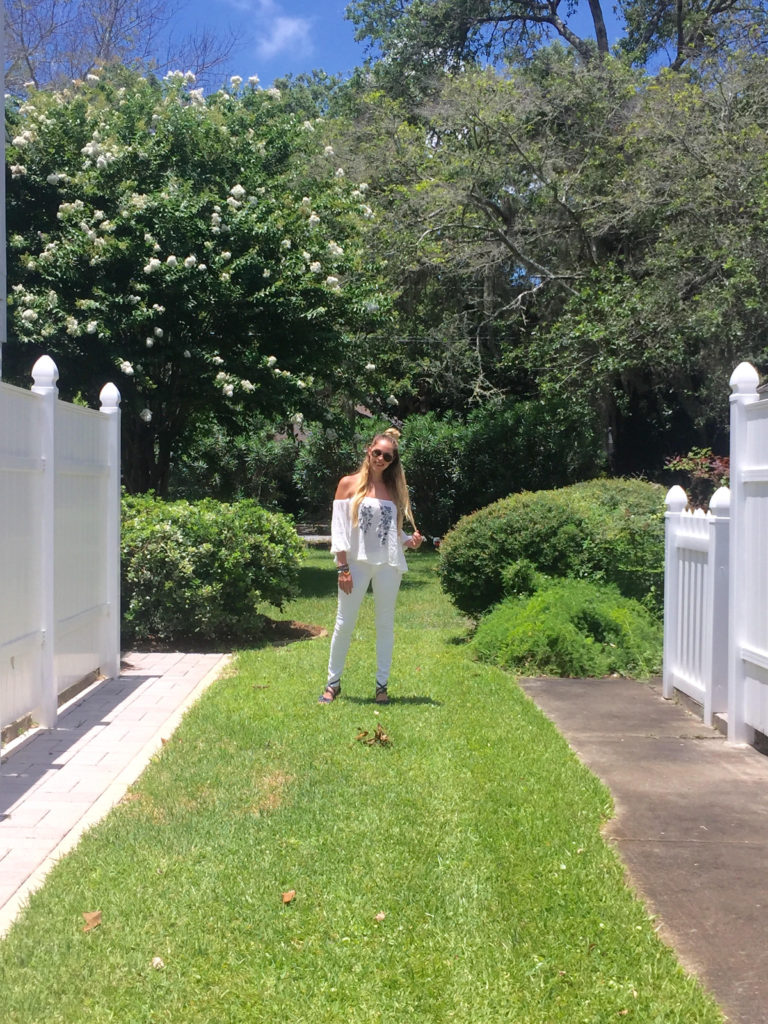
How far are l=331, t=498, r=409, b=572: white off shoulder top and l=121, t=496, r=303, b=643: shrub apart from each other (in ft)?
8.45

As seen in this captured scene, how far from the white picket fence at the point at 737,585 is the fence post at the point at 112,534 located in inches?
170

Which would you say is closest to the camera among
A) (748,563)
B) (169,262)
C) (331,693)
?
(748,563)

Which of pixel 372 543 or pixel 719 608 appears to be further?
pixel 372 543

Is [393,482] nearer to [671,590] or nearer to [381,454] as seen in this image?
[381,454]

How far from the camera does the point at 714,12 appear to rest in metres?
22.0

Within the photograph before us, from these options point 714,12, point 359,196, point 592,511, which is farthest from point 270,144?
point 714,12

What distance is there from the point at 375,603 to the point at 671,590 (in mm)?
2246

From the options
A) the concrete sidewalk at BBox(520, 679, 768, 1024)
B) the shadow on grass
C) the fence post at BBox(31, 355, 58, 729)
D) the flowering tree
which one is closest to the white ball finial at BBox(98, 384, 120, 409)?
the fence post at BBox(31, 355, 58, 729)

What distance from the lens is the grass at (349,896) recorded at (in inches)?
123

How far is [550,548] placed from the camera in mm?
9414

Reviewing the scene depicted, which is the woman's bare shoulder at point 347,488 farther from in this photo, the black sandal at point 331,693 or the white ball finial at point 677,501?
the white ball finial at point 677,501

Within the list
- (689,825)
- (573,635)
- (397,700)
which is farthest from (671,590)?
(689,825)

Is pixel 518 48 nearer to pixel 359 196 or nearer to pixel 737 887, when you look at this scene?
pixel 359 196

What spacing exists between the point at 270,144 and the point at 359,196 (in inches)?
68.7
